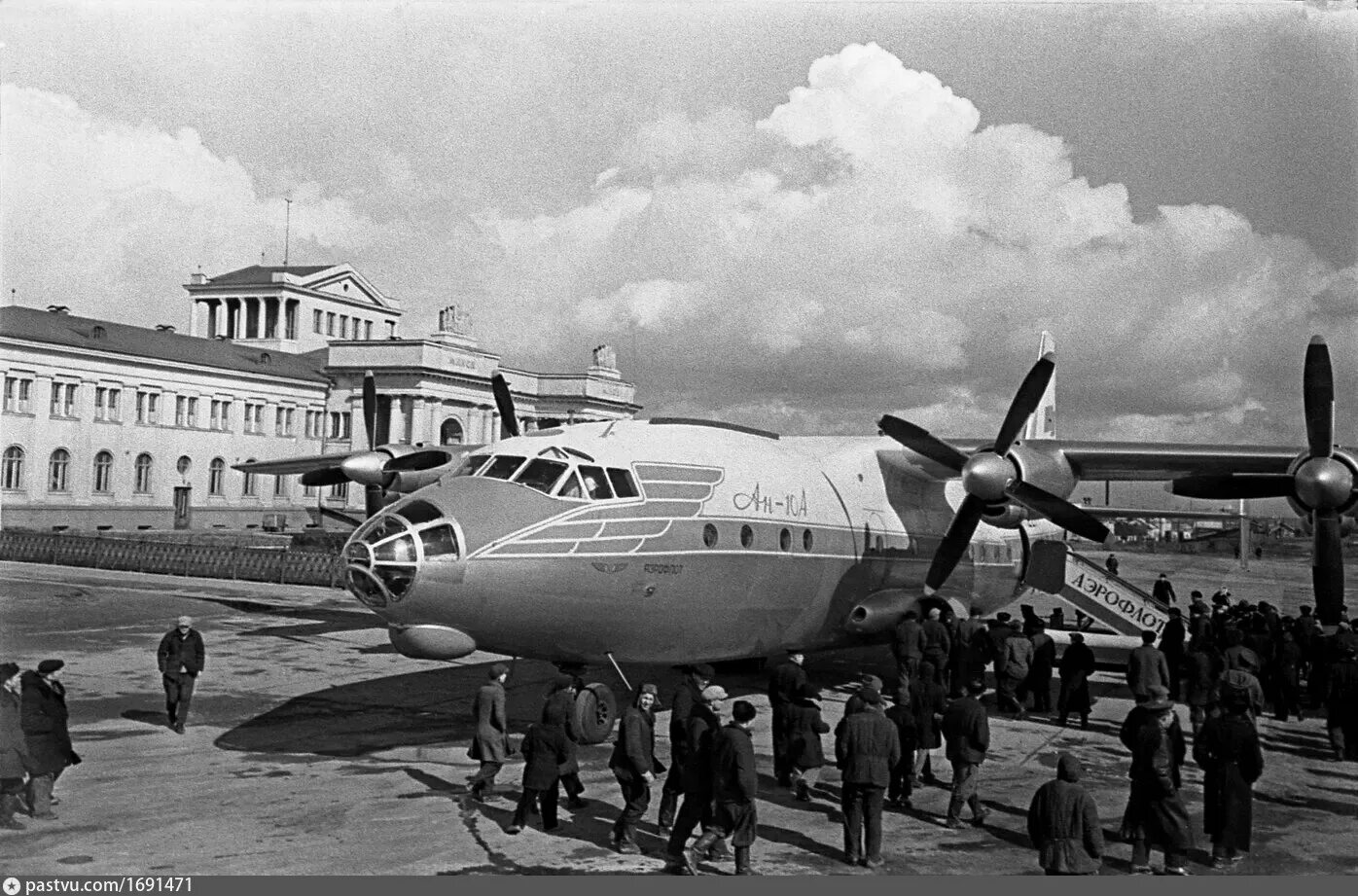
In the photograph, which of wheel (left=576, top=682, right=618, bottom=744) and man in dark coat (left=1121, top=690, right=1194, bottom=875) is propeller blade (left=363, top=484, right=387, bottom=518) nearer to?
wheel (left=576, top=682, right=618, bottom=744)

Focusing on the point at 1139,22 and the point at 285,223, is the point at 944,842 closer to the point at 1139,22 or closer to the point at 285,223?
the point at 1139,22

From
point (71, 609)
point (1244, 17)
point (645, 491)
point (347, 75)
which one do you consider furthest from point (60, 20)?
point (71, 609)

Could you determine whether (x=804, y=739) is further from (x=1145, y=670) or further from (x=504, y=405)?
(x=504, y=405)

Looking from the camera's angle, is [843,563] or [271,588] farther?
[271,588]

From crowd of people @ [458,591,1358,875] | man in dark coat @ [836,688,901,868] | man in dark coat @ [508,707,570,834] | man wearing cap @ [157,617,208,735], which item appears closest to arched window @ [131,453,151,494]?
man wearing cap @ [157,617,208,735]

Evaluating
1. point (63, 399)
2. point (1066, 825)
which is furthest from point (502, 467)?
point (63, 399)

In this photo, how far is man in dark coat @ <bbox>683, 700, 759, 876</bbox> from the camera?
34.0 feet

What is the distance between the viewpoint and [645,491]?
49.5 ft

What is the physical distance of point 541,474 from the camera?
14.4 metres

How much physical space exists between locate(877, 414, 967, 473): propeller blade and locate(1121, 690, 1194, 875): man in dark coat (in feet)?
27.4

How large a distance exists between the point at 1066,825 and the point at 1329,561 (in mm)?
10224

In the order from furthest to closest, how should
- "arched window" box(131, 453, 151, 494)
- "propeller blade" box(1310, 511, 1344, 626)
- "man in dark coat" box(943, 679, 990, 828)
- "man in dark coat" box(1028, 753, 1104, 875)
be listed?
"arched window" box(131, 453, 151, 494) < "propeller blade" box(1310, 511, 1344, 626) < "man in dark coat" box(943, 679, 990, 828) < "man in dark coat" box(1028, 753, 1104, 875)

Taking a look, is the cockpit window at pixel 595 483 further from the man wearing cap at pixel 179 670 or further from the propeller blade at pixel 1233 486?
the propeller blade at pixel 1233 486

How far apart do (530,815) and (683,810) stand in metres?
2.10
